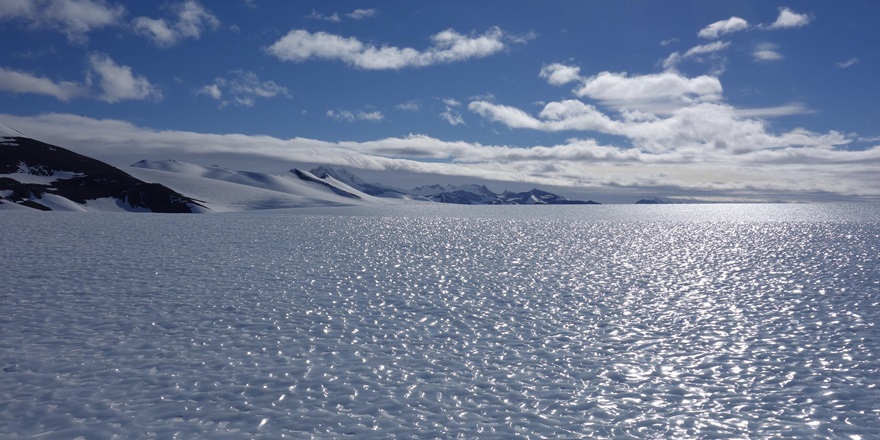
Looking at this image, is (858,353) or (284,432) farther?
(858,353)

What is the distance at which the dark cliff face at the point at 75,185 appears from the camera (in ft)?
430

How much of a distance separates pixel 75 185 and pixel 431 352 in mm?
166601

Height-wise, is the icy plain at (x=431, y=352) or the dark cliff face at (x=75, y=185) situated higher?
the dark cliff face at (x=75, y=185)

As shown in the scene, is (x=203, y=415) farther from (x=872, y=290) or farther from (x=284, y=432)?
(x=872, y=290)

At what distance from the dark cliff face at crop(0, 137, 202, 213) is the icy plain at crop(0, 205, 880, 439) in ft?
383

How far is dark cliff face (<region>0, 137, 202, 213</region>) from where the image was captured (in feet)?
430

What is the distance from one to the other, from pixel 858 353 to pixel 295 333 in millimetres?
15787

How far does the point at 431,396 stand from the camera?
12398mm

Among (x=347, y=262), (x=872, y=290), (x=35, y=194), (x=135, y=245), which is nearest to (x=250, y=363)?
(x=347, y=262)

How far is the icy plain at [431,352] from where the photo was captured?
36.4 feet

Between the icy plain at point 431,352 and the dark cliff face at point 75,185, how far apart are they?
117m

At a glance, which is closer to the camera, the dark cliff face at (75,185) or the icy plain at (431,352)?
the icy plain at (431,352)

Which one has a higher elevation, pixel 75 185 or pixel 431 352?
pixel 75 185

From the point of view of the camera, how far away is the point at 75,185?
152m
